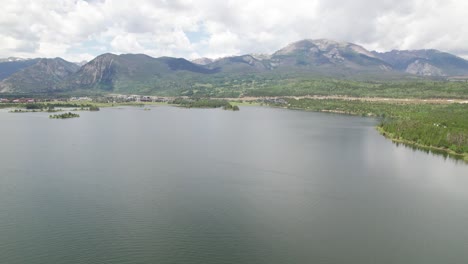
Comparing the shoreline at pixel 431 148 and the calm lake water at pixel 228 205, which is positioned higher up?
the shoreline at pixel 431 148

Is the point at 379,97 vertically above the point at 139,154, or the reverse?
the point at 379,97

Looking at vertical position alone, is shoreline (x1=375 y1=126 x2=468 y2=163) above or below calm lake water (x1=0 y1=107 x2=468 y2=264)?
above

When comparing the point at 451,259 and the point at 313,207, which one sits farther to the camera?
the point at 313,207

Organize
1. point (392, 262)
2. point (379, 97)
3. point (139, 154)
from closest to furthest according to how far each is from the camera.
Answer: point (392, 262) < point (139, 154) < point (379, 97)

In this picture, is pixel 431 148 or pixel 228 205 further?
pixel 431 148

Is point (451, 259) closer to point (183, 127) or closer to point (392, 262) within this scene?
point (392, 262)

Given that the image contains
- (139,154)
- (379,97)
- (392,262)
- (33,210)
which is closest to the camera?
(392,262)

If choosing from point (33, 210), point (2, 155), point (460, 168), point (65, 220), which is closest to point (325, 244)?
point (65, 220)

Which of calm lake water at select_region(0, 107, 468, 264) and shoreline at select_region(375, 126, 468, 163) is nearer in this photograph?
calm lake water at select_region(0, 107, 468, 264)
